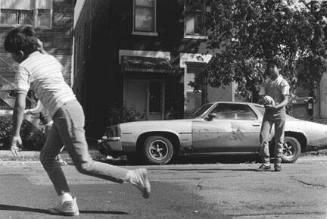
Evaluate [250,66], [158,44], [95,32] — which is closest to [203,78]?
[250,66]

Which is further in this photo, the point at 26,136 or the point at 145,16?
the point at 145,16

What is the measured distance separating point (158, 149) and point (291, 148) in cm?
298

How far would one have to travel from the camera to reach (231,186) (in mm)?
7105

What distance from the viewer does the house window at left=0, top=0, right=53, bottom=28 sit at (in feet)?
63.0

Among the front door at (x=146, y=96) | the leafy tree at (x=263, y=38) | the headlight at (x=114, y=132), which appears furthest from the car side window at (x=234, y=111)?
the front door at (x=146, y=96)

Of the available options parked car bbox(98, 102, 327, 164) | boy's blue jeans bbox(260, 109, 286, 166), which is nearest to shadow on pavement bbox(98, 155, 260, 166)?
parked car bbox(98, 102, 327, 164)

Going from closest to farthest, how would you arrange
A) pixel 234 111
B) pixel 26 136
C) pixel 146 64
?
pixel 234 111
pixel 26 136
pixel 146 64

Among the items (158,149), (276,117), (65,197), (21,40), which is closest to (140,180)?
(65,197)

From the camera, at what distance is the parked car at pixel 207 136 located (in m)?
11.8

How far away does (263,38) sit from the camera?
663 inches

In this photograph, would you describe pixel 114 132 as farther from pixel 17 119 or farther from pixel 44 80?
pixel 17 119

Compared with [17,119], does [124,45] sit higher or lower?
higher

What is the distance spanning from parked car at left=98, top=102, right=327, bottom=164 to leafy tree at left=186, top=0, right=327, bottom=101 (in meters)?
4.54

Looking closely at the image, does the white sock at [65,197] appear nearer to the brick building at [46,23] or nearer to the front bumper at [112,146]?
the front bumper at [112,146]
